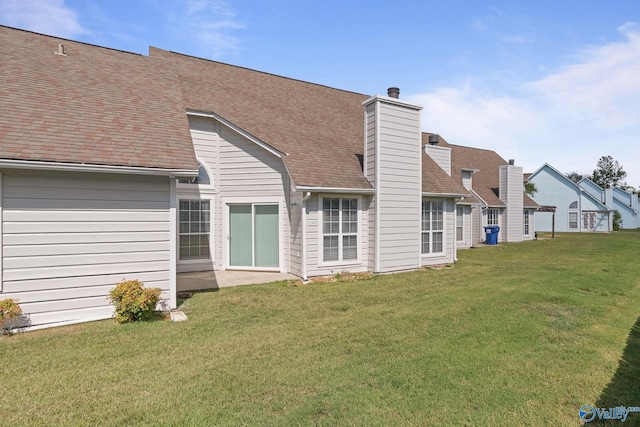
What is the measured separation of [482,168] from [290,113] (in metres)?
19.7

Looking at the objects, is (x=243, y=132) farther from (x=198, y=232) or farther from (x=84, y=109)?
(x=84, y=109)

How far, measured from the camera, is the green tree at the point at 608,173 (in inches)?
3024

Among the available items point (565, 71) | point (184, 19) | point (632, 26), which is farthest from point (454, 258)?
point (184, 19)

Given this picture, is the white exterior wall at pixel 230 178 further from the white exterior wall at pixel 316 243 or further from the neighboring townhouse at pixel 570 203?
the neighboring townhouse at pixel 570 203

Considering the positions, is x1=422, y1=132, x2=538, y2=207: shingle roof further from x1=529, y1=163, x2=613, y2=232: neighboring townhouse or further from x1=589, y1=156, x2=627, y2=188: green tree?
x1=589, y1=156, x2=627, y2=188: green tree

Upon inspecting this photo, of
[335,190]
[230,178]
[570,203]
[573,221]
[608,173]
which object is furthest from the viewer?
[608,173]

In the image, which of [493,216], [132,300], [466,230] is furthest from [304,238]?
[493,216]

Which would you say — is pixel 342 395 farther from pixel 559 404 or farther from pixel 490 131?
pixel 490 131

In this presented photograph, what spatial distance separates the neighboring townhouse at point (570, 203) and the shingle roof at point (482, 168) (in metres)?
10.9

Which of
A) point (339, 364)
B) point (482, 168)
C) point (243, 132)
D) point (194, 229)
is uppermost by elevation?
point (482, 168)

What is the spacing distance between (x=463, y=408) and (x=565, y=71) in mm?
14508

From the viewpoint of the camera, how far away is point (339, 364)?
14.8ft

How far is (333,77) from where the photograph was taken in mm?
18562

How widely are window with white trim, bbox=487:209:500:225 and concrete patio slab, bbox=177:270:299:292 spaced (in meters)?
18.3
